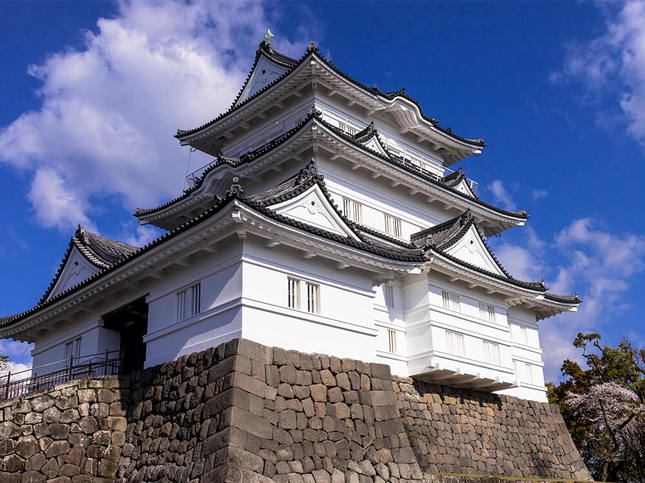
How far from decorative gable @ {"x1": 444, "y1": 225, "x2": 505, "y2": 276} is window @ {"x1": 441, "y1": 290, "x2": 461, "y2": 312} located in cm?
132

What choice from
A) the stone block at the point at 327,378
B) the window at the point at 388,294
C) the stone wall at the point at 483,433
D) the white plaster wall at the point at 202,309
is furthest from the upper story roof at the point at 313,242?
the stone wall at the point at 483,433

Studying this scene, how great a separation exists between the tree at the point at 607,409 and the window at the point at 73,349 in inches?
902

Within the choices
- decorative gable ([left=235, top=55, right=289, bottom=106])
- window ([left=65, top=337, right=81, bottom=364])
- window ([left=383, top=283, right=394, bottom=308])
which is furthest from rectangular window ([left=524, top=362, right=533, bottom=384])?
window ([left=65, top=337, right=81, bottom=364])

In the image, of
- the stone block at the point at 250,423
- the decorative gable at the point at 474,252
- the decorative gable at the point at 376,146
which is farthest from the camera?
the decorative gable at the point at 376,146

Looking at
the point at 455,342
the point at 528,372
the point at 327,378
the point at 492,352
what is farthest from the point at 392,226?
the point at 327,378

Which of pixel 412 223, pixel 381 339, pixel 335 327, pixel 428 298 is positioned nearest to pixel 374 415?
pixel 335 327

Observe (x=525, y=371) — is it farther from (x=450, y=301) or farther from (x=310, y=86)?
(x=310, y=86)

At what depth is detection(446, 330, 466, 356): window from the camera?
1992 centimetres

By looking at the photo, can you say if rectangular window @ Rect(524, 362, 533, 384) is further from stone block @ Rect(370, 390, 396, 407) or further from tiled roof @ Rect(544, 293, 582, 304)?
stone block @ Rect(370, 390, 396, 407)

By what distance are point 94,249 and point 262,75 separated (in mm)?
11332

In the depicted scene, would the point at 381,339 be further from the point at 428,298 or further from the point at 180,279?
the point at 180,279

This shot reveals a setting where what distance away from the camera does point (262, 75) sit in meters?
27.4

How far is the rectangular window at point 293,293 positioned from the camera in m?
15.0

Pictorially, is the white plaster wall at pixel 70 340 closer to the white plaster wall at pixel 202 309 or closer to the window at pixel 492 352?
the white plaster wall at pixel 202 309
